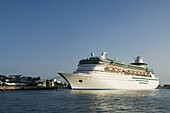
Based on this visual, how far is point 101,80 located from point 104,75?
7.61 ft

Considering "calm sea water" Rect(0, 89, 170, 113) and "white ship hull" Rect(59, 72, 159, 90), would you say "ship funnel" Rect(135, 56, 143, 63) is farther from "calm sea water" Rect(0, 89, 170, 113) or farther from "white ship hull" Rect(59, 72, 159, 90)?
"calm sea water" Rect(0, 89, 170, 113)

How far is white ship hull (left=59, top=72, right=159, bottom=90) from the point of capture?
75562 millimetres

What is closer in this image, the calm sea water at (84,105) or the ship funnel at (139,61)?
the calm sea water at (84,105)

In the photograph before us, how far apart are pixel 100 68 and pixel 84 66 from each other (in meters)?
4.68

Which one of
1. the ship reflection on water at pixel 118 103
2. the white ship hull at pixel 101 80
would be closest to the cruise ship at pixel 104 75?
the white ship hull at pixel 101 80

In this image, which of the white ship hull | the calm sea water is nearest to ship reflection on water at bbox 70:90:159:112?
the calm sea water

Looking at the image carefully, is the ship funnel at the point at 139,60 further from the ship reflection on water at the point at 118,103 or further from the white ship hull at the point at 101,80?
the ship reflection on water at the point at 118,103

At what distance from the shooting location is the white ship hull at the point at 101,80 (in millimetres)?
75562

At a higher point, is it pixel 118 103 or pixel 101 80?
pixel 101 80

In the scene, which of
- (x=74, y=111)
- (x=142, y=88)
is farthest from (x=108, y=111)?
(x=142, y=88)

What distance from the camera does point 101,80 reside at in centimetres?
7888

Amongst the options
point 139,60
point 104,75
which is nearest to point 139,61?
point 139,60

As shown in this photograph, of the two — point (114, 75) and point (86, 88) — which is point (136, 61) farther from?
point (86, 88)

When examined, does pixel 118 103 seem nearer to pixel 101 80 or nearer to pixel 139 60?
pixel 101 80
